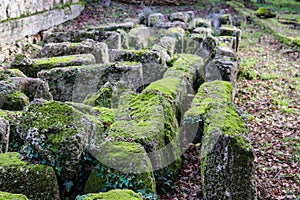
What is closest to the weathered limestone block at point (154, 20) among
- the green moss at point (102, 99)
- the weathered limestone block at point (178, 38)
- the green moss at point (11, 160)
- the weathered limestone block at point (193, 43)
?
the weathered limestone block at point (178, 38)

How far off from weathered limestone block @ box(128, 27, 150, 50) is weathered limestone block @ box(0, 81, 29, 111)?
211 inches

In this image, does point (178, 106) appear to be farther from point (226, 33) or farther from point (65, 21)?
point (65, 21)

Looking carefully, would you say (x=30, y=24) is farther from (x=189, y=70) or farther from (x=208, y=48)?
(x=189, y=70)

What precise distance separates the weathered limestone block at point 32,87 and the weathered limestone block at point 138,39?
4.92 meters

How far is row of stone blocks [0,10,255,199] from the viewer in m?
3.70

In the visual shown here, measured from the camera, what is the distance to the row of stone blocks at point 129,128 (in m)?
3.70

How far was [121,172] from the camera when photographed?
3.75 meters

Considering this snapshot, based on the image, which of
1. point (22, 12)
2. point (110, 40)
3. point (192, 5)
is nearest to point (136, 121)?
point (110, 40)

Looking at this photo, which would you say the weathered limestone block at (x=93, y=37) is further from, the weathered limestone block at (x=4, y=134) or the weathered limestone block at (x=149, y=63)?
the weathered limestone block at (x=4, y=134)

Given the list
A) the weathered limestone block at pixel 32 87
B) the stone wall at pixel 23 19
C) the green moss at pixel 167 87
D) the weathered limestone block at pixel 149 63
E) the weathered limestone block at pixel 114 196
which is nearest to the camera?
the weathered limestone block at pixel 114 196

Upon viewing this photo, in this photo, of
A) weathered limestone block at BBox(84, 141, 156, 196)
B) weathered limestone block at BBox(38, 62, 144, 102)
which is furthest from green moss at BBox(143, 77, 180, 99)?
weathered limestone block at BBox(84, 141, 156, 196)

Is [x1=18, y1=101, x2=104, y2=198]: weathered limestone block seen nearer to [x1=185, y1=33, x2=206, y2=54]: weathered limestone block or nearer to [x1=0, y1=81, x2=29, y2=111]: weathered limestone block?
[x1=0, y1=81, x2=29, y2=111]: weathered limestone block

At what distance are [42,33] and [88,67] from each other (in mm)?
5868

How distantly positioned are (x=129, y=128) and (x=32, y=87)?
2.28 meters
